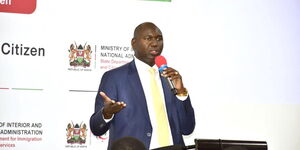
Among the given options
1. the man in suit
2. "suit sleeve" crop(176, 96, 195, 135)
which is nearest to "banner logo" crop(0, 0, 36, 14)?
the man in suit

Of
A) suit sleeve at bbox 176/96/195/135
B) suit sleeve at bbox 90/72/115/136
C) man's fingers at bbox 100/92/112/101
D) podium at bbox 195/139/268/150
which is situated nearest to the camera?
podium at bbox 195/139/268/150

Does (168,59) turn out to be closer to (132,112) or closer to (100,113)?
(132,112)

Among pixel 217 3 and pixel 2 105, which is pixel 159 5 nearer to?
pixel 217 3

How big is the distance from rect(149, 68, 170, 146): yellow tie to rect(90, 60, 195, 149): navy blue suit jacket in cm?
4

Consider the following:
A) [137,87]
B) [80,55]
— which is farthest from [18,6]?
[137,87]

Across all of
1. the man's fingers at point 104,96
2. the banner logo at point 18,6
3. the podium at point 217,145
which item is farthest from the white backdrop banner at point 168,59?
the podium at point 217,145

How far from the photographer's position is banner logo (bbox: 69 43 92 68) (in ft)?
11.6

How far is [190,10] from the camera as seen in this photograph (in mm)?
3738

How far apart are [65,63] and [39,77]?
208 millimetres

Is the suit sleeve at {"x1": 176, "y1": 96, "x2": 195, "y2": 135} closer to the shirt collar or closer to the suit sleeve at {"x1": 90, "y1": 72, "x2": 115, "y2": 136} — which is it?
the shirt collar

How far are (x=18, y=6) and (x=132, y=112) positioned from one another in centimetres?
Answer: 111

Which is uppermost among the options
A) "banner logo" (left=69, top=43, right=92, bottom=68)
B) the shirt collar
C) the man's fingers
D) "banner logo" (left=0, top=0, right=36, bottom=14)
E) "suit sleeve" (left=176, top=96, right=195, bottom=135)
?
"banner logo" (left=0, top=0, right=36, bottom=14)

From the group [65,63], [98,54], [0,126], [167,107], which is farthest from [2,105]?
[167,107]

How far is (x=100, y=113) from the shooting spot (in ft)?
11.2
